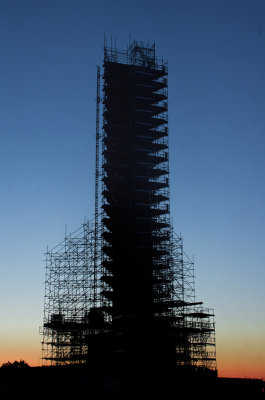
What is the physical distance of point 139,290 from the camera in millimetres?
113000

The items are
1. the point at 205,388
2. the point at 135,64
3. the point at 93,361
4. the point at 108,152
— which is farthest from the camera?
the point at 135,64

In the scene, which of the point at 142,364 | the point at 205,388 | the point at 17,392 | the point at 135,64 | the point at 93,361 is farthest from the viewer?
the point at 135,64

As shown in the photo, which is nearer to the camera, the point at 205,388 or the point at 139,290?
the point at 205,388

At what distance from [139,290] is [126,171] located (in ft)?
84.3

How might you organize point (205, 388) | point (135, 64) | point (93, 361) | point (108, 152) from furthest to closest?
1. point (135, 64)
2. point (108, 152)
3. point (93, 361)
4. point (205, 388)

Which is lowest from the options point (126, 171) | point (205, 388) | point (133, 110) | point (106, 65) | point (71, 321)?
point (205, 388)

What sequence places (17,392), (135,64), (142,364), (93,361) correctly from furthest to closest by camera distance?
(135,64) → (93,361) → (142,364) → (17,392)

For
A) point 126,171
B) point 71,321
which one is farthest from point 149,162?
point 71,321

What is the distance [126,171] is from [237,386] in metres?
50.0

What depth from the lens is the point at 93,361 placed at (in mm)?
109438

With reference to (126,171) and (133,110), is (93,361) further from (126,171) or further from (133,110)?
(133,110)

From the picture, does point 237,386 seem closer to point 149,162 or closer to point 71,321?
point 71,321

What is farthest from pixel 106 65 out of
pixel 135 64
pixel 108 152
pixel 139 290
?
pixel 139 290

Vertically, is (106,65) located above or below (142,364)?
above
